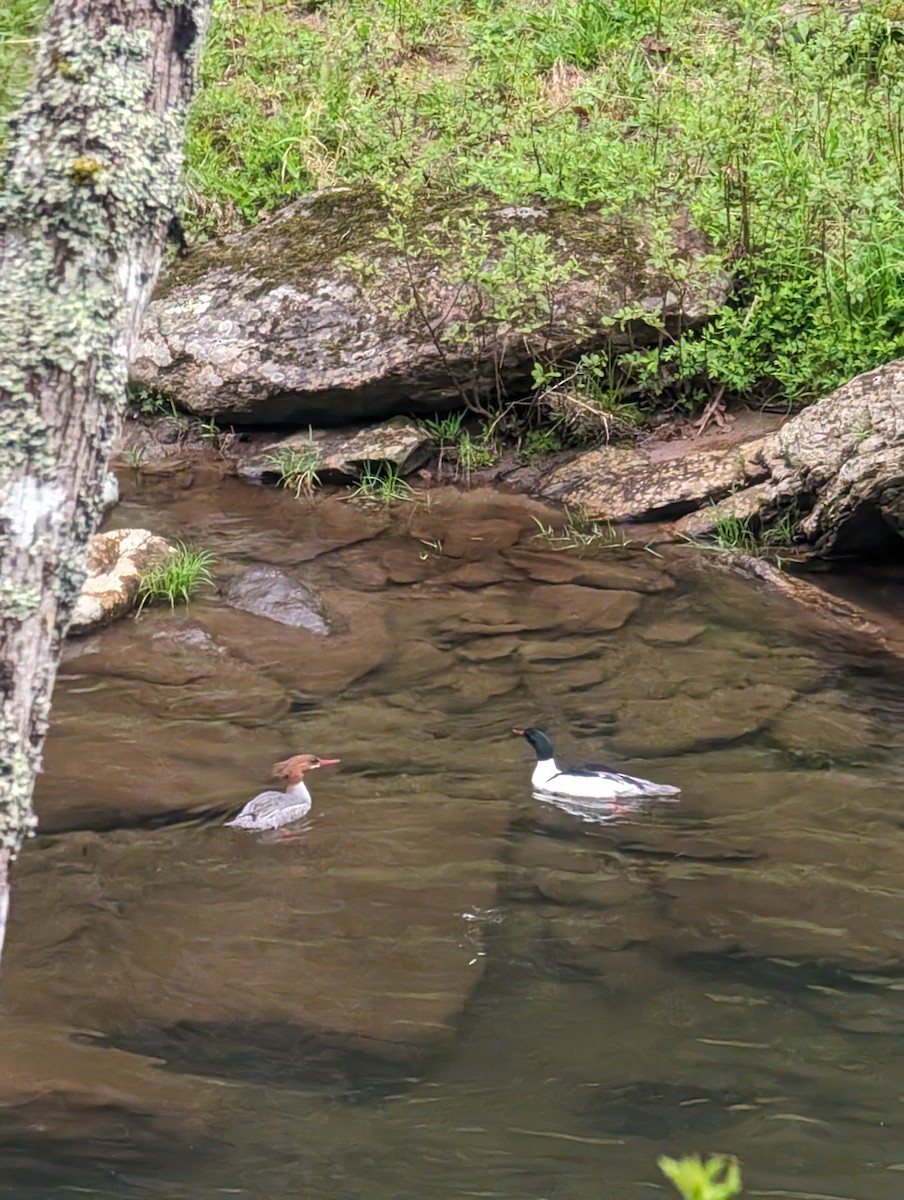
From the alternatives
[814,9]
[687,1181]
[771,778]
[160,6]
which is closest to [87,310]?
[160,6]

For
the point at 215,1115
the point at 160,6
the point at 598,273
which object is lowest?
the point at 215,1115

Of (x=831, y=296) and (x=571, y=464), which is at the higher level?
(x=831, y=296)

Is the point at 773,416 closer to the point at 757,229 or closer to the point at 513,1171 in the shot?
the point at 757,229

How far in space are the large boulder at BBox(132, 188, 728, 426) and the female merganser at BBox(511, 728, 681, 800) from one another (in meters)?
3.86

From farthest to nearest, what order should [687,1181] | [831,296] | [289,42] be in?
[289,42], [831,296], [687,1181]

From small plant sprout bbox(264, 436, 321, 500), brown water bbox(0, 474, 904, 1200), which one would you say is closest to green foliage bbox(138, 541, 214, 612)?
brown water bbox(0, 474, 904, 1200)

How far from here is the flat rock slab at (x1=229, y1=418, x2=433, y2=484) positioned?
368 inches

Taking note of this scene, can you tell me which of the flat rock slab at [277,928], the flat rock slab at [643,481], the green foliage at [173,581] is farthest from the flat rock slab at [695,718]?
the green foliage at [173,581]

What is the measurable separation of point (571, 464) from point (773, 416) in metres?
1.40

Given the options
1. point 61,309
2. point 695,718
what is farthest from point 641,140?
point 61,309

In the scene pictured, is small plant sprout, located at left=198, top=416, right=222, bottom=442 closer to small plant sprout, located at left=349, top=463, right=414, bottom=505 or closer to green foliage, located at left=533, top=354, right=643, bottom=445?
small plant sprout, located at left=349, top=463, right=414, bottom=505

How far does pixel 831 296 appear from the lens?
28.9 feet

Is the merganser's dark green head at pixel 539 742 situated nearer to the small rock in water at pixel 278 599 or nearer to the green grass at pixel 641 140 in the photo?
the small rock in water at pixel 278 599

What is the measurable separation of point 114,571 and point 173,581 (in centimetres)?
36
